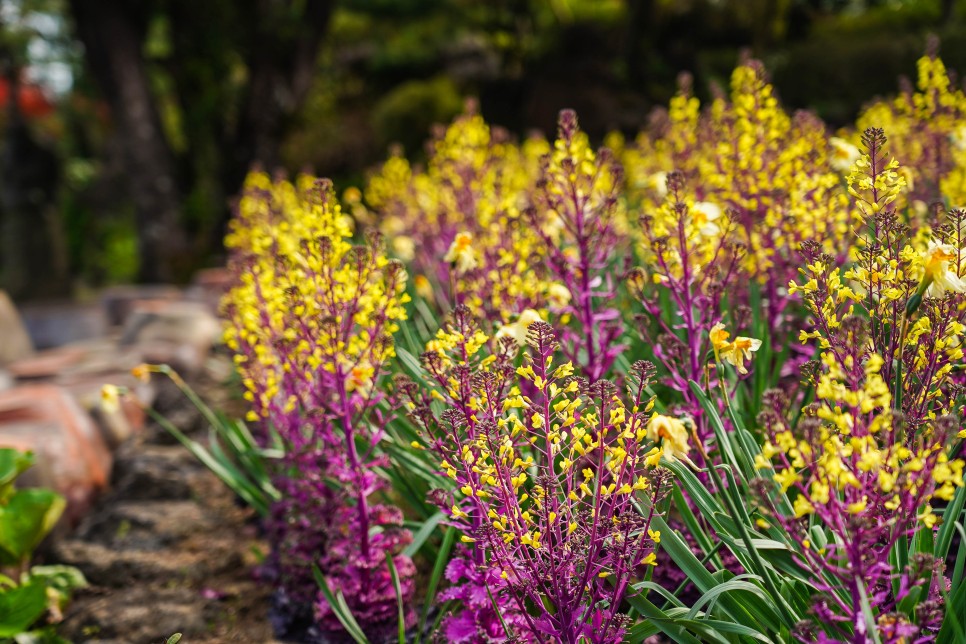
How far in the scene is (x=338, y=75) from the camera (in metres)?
16.2

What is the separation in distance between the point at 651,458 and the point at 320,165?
495 inches

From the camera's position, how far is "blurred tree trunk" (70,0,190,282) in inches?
406

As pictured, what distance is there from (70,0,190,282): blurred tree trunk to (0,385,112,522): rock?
739cm

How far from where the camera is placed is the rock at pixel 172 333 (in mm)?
5801

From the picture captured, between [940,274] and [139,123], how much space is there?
35.4 ft

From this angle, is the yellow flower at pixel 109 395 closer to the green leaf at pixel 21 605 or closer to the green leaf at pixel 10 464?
the green leaf at pixel 10 464

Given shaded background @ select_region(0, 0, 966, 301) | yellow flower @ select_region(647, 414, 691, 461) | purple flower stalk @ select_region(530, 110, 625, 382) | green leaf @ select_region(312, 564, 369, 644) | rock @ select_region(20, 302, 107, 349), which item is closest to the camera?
yellow flower @ select_region(647, 414, 691, 461)

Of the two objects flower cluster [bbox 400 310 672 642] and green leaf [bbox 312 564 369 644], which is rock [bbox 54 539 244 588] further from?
flower cluster [bbox 400 310 672 642]

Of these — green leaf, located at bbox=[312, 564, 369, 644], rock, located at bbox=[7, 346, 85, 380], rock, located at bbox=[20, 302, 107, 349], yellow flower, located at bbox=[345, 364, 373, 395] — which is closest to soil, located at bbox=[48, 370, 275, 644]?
green leaf, located at bbox=[312, 564, 369, 644]

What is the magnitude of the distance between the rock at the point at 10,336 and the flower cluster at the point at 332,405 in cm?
513

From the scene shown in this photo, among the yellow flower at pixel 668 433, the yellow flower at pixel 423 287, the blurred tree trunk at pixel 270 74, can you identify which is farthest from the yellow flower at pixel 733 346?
the blurred tree trunk at pixel 270 74

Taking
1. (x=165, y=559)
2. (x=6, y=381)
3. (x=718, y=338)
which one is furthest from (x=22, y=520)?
(x=6, y=381)

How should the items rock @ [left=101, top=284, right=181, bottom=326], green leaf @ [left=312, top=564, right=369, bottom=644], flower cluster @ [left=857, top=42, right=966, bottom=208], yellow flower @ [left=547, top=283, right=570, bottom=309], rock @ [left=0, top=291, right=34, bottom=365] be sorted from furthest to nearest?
rock @ [left=101, top=284, right=181, bottom=326] → rock @ [left=0, top=291, right=34, bottom=365] → flower cluster @ [left=857, top=42, right=966, bottom=208] → yellow flower @ [left=547, top=283, right=570, bottom=309] → green leaf @ [left=312, top=564, right=369, bottom=644]

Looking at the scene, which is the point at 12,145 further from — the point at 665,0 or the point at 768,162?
the point at 768,162
